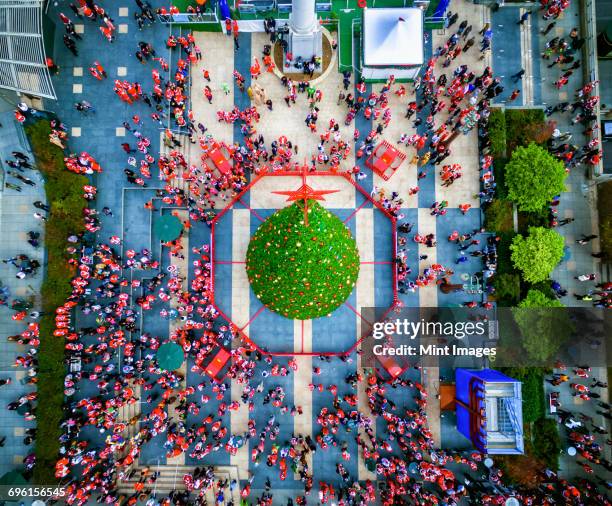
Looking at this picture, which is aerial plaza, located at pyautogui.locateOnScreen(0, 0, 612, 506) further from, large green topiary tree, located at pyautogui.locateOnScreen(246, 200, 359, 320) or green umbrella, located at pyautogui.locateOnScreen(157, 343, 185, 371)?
large green topiary tree, located at pyautogui.locateOnScreen(246, 200, 359, 320)

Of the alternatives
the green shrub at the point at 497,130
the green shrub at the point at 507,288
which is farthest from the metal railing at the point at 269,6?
the green shrub at the point at 507,288

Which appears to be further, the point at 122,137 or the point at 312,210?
the point at 122,137

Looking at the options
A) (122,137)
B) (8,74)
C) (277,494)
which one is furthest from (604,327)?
(8,74)

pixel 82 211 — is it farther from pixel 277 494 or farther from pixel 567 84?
pixel 567 84

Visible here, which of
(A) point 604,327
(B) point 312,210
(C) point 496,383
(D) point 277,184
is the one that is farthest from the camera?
(D) point 277,184

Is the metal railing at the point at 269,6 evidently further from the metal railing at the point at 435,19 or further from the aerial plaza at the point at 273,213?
the metal railing at the point at 435,19

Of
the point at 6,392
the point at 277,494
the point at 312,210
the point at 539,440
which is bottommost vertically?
the point at 277,494
